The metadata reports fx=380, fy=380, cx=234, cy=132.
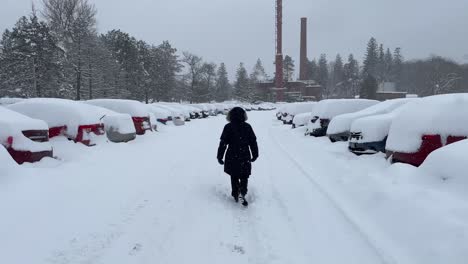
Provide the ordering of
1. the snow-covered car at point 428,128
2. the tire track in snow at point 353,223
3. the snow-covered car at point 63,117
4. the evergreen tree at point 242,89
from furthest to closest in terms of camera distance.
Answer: the evergreen tree at point 242,89 → the snow-covered car at point 63,117 → the snow-covered car at point 428,128 → the tire track in snow at point 353,223

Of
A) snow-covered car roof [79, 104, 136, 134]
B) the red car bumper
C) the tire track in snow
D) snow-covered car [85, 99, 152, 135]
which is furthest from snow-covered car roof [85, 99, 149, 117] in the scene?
the tire track in snow

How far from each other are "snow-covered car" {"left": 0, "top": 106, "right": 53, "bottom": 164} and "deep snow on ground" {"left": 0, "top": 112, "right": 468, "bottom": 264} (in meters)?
0.25

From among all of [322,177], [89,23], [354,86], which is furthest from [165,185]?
[354,86]

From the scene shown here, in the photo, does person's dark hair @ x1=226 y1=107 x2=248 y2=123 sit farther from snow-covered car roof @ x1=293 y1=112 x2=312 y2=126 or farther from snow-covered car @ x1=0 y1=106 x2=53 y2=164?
snow-covered car roof @ x1=293 y1=112 x2=312 y2=126

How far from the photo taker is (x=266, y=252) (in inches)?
166

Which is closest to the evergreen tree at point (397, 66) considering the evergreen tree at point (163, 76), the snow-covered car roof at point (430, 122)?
the evergreen tree at point (163, 76)

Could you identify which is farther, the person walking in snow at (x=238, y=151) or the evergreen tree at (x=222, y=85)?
the evergreen tree at (x=222, y=85)

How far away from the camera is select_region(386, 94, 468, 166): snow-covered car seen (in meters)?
6.46

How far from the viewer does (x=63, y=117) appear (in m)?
9.94

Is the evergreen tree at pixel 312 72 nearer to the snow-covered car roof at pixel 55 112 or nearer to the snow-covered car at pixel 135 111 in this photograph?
the snow-covered car at pixel 135 111

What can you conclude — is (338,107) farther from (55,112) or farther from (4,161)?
(4,161)

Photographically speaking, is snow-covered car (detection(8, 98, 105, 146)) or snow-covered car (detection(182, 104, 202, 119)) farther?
snow-covered car (detection(182, 104, 202, 119))

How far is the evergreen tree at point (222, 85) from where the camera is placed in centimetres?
10258

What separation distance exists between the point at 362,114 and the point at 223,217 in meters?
7.81
